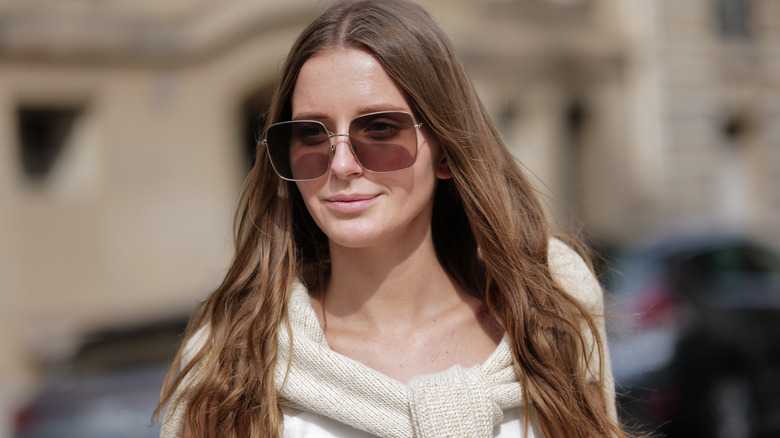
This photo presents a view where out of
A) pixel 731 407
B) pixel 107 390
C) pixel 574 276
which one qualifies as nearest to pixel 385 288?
pixel 574 276

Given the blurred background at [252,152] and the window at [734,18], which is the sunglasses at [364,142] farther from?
the window at [734,18]

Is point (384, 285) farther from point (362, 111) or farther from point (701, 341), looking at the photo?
point (701, 341)

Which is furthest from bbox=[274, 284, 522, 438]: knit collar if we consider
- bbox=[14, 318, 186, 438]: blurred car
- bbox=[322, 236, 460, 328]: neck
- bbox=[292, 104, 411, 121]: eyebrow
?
bbox=[14, 318, 186, 438]: blurred car

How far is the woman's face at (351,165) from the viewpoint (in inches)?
74.9

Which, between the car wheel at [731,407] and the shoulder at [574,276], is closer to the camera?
the shoulder at [574,276]

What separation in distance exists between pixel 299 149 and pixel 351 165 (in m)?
0.15

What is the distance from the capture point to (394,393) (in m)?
1.86

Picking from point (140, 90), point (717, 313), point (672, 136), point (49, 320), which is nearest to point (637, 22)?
point (672, 136)

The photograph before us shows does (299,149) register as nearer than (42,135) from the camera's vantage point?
Yes

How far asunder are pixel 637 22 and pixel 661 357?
1041cm

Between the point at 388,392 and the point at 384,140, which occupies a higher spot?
the point at 384,140

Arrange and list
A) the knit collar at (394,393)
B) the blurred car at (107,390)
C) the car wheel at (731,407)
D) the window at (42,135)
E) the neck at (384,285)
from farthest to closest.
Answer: the window at (42,135) < the car wheel at (731,407) < the blurred car at (107,390) < the neck at (384,285) < the knit collar at (394,393)

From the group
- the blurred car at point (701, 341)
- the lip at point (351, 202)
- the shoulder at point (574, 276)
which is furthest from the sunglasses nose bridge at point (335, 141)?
the blurred car at point (701, 341)

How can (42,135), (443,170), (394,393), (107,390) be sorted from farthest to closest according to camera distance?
(42,135) < (107,390) < (443,170) < (394,393)
